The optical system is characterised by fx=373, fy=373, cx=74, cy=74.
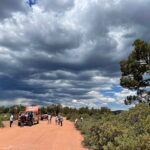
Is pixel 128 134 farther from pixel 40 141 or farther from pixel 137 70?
pixel 137 70

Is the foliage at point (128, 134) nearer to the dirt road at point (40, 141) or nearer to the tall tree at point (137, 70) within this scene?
the dirt road at point (40, 141)

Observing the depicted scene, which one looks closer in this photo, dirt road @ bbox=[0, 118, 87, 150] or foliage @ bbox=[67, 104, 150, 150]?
foliage @ bbox=[67, 104, 150, 150]

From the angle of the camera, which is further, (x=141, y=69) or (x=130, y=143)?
(x=141, y=69)

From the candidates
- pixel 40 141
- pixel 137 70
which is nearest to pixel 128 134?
pixel 40 141

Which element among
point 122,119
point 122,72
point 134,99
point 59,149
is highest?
point 122,72

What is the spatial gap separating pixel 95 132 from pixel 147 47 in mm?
26287

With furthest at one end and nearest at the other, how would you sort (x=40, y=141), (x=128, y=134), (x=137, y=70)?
(x=137, y=70)
(x=40, y=141)
(x=128, y=134)

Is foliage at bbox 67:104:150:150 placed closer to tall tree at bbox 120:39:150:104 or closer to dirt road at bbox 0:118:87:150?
dirt road at bbox 0:118:87:150

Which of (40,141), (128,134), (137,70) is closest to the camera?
(128,134)

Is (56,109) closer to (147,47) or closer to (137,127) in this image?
(147,47)

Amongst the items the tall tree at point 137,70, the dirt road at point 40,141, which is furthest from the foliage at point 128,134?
the tall tree at point 137,70

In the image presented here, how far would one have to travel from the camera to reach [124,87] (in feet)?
154

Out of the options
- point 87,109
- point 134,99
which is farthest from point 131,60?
point 87,109

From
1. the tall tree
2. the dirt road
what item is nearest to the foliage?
the dirt road
